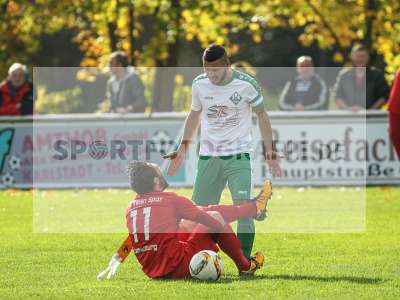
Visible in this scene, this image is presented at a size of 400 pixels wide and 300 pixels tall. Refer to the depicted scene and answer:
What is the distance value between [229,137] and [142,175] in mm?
1251

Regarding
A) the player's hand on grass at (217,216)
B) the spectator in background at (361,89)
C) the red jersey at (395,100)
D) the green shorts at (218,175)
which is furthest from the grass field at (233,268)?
the spectator in background at (361,89)

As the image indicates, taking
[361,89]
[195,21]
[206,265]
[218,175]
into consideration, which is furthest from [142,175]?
[195,21]

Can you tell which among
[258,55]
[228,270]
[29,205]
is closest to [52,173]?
[29,205]

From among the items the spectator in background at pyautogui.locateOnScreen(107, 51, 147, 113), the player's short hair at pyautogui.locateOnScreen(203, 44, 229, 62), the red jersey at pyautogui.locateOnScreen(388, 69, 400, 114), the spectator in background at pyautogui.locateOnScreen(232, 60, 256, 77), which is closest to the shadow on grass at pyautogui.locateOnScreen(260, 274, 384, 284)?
the player's short hair at pyautogui.locateOnScreen(203, 44, 229, 62)

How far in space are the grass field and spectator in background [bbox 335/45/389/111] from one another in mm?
4634

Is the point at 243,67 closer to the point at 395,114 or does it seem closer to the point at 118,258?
the point at 118,258

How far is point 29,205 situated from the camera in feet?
62.6

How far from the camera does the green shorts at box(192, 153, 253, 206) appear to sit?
37.1 ft

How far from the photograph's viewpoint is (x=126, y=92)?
21.8 m

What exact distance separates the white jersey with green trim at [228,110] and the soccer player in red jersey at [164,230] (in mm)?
881

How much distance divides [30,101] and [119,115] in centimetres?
166

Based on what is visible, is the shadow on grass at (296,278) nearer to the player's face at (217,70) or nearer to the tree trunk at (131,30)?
the player's face at (217,70)

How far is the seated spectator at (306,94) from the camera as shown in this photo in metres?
21.4

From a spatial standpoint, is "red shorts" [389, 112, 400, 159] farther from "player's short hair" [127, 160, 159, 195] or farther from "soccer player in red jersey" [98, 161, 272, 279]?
"player's short hair" [127, 160, 159, 195]
